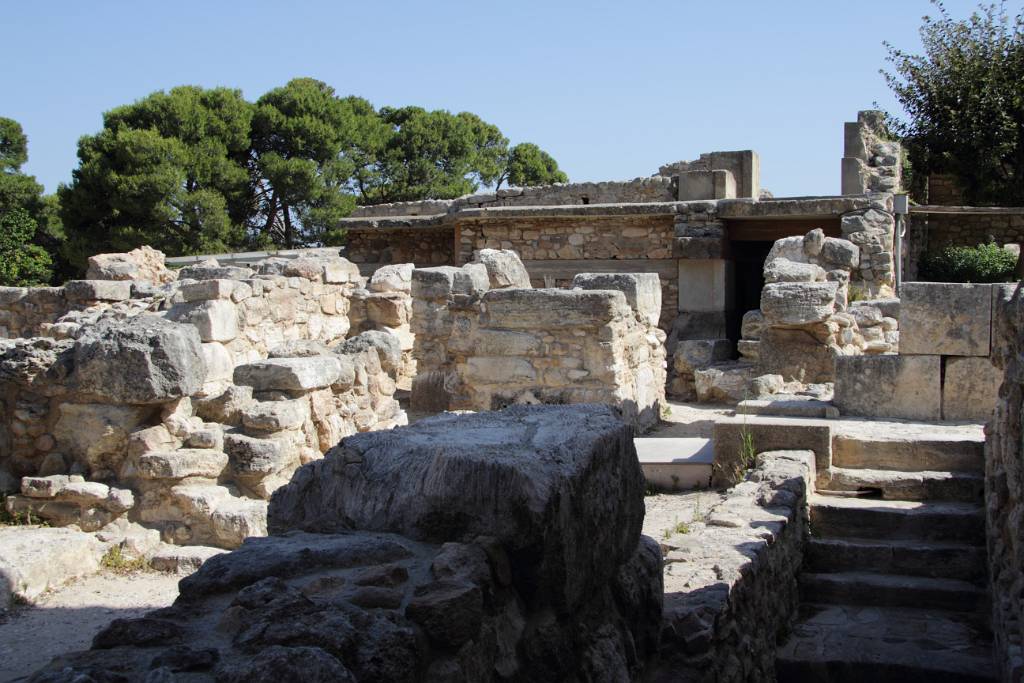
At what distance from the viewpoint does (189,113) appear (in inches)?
1166

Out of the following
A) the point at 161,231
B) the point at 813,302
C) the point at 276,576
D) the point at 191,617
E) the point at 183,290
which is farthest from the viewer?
the point at 161,231

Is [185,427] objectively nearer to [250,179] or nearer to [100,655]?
[100,655]

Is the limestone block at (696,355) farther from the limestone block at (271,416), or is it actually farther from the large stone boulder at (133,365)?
the large stone boulder at (133,365)

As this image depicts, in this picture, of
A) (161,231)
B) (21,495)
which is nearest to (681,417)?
(21,495)

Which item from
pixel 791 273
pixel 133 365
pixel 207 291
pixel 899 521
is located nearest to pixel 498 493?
pixel 899 521

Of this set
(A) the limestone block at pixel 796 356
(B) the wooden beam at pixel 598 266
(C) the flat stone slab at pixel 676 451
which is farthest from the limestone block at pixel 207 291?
(B) the wooden beam at pixel 598 266

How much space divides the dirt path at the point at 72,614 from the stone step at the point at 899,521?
3921mm

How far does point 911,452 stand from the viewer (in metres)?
6.72

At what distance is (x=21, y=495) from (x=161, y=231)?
22864 millimetres

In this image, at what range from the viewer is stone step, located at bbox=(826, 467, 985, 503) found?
6320mm

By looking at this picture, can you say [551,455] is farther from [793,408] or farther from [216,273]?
[216,273]

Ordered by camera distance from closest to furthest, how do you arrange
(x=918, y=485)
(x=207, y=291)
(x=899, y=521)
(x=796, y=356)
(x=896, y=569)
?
(x=896, y=569) < (x=899, y=521) < (x=918, y=485) < (x=207, y=291) < (x=796, y=356)

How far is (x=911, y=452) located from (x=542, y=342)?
3312 mm

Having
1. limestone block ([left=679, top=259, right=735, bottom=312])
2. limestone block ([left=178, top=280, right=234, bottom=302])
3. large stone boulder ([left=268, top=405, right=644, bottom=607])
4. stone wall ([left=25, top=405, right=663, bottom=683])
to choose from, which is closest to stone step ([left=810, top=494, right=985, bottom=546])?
stone wall ([left=25, top=405, right=663, bottom=683])
